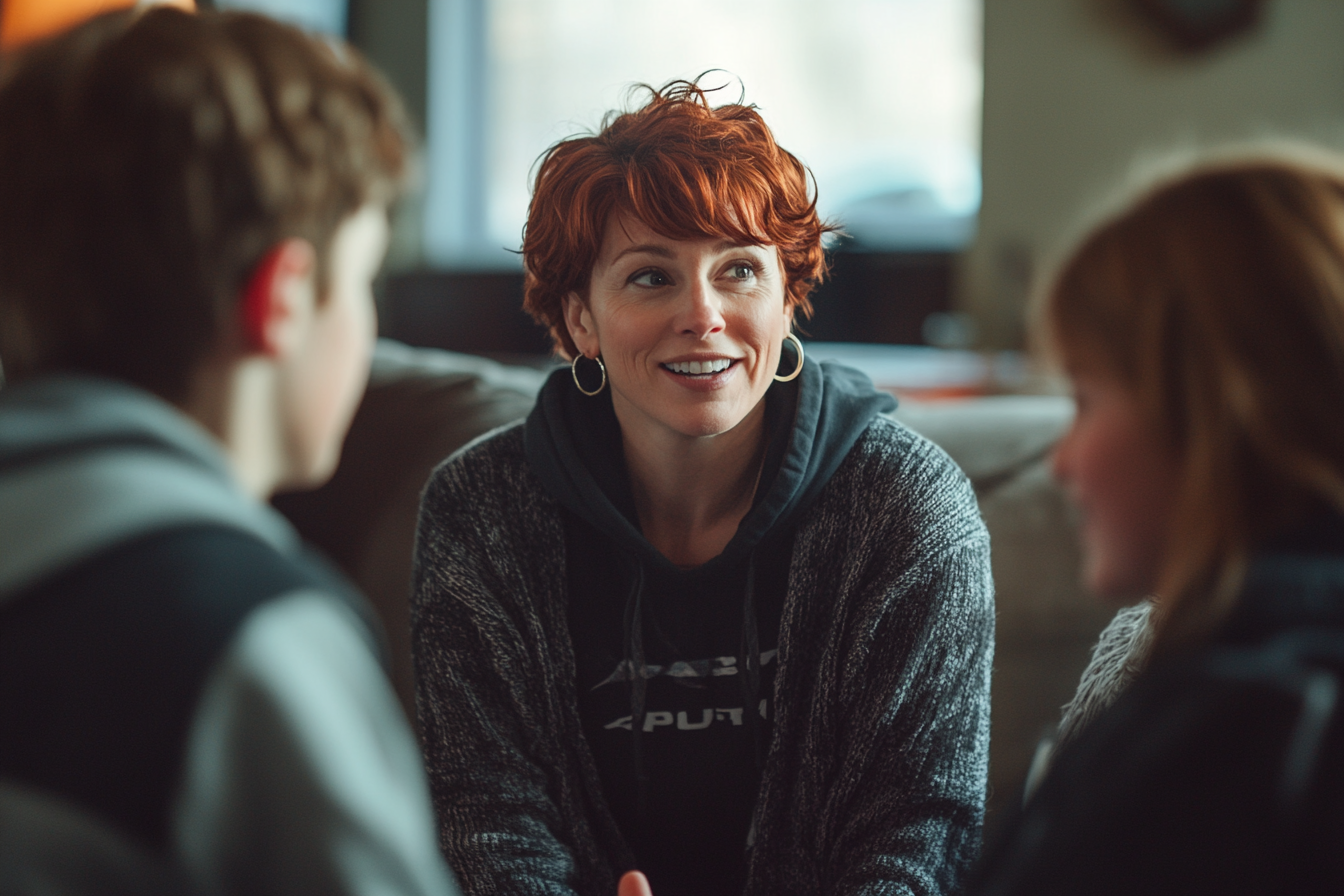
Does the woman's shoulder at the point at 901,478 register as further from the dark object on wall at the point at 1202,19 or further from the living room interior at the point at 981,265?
the dark object on wall at the point at 1202,19

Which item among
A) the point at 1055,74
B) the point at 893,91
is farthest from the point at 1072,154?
the point at 893,91

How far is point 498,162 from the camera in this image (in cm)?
421

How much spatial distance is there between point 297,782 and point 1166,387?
544 mm

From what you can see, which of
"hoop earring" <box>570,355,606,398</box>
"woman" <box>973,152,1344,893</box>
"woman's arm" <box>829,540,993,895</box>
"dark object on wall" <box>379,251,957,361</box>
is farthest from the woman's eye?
"dark object on wall" <box>379,251,957,361</box>

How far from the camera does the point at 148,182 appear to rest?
62 centimetres

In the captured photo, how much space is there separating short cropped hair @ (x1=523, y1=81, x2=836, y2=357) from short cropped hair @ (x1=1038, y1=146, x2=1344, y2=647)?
51 centimetres

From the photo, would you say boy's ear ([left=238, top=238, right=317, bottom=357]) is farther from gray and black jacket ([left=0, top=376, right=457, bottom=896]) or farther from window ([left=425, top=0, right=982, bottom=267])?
window ([left=425, top=0, right=982, bottom=267])

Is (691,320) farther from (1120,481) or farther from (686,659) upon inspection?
(1120,481)

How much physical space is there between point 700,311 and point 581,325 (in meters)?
0.19

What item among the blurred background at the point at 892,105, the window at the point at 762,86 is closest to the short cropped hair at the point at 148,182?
the blurred background at the point at 892,105

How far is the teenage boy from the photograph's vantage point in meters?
0.53

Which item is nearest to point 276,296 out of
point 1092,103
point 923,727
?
point 923,727

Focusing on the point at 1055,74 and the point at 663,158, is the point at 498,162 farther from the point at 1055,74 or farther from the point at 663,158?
the point at 663,158

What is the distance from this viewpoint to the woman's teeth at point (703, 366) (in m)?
1.19
